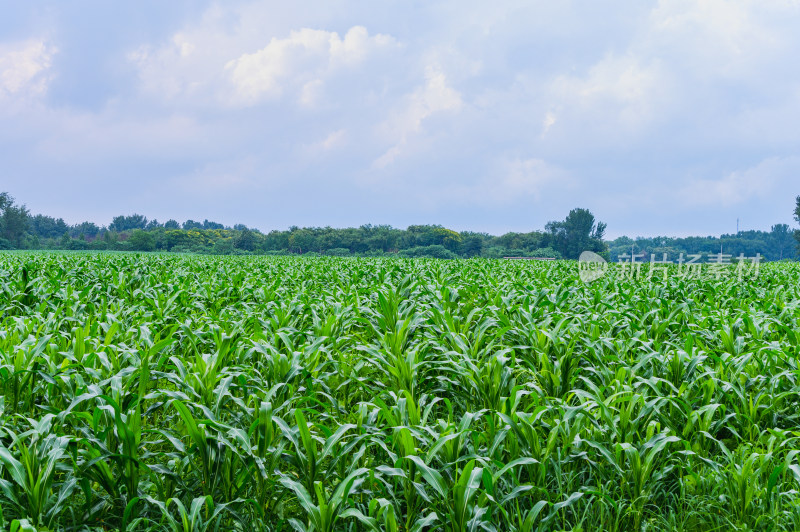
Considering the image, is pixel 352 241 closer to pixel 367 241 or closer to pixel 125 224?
pixel 367 241

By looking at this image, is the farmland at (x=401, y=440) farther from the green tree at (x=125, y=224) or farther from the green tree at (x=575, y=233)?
the green tree at (x=125, y=224)

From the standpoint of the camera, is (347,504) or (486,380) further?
(486,380)

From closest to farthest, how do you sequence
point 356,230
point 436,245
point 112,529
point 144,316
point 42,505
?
point 42,505 → point 112,529 → point 144,316 → point 436,245 → point 356,230

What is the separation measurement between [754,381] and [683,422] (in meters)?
0.79

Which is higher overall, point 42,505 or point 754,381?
point 754,381

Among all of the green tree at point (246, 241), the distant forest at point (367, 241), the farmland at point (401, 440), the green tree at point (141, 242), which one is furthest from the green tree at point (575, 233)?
the farmland at point (401, 440)

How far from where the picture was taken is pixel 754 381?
379cm

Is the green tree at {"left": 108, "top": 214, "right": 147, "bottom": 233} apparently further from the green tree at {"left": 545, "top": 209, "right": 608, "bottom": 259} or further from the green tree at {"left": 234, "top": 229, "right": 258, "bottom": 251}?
the green tree at {"left": 545, "top": 209, "right": 608, "bottom": 259}

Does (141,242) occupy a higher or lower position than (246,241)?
lower

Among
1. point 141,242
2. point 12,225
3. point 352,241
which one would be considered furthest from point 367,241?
point 12,225

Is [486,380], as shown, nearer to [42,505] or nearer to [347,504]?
[347,504]

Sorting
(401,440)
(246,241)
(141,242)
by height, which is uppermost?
(246,241)

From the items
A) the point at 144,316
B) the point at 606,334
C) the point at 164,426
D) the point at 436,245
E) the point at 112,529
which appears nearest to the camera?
the point at 112,529

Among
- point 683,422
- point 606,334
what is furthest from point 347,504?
point 606,334
